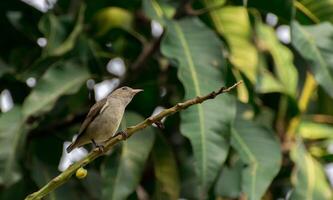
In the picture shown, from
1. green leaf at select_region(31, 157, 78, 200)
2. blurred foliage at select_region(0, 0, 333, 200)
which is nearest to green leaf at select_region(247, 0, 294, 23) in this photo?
blurred foliage at select_region(0, 0, 333, 200)

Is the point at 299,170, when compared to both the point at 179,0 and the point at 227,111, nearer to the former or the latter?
the point at 227,111

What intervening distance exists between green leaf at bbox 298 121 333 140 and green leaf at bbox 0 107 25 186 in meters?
1.72

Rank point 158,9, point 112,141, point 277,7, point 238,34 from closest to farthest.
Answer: point 112,141 → point 277,7 → point 158,9 → point 238,34

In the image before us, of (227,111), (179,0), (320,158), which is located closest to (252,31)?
(179,0)

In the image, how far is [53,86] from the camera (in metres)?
4.43

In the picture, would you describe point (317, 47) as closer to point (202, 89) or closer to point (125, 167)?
point (202, 89)

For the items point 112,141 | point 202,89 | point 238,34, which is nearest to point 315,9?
point 238,34

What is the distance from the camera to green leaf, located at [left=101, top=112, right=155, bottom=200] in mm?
4113

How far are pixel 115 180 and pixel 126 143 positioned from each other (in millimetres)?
260

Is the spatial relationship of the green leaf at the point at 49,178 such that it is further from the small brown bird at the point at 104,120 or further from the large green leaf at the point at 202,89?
the small brown bird at the point at 104,120

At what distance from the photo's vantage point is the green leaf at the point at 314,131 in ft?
16.9

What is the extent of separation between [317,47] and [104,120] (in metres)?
1.51

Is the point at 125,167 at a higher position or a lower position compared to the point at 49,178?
higher

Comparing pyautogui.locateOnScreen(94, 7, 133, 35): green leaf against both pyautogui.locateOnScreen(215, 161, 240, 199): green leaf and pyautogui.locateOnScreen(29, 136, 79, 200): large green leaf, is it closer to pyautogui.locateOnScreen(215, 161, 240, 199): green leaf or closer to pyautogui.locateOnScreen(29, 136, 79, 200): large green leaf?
pyautogui.locateOnScreen(29, 136, 79, 200): large green leaf
